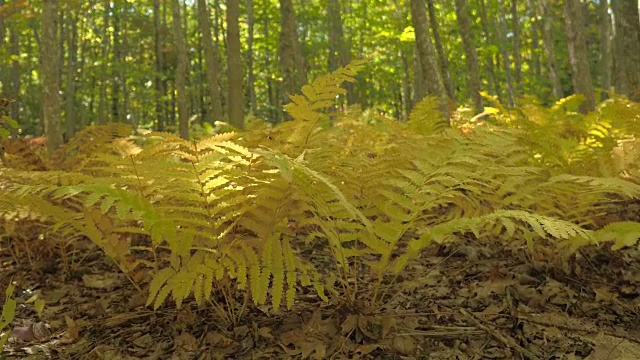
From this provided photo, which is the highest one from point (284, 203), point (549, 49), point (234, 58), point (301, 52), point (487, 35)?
point (301, 52)

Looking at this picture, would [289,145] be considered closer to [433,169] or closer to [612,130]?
[433,169]

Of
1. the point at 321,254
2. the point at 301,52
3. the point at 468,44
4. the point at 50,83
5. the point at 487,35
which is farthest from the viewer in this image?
the point at 301,52

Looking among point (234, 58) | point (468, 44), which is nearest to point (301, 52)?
point (468, 44)

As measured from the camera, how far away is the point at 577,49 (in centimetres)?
738

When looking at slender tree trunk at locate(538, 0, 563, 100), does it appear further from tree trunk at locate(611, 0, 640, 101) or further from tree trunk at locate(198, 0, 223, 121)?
tree trunk at locate(198, 0, 223, 121)

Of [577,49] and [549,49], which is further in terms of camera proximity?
[549,49]

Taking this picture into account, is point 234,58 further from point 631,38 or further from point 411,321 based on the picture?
point 411,321

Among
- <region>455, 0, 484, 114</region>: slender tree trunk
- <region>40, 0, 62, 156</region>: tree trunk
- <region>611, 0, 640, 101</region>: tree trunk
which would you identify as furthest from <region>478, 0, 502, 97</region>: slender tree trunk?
<region>40, 0, 62, 156</region>: tree trunk

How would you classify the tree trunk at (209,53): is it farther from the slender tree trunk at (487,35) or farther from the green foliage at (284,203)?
the green foliage at (284,203)

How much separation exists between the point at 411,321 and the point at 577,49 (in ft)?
21.9

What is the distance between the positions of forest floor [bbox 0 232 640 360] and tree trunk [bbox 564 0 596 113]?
17.4 feet

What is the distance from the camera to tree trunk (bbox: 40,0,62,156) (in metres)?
6.27

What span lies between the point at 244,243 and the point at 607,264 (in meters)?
2.06

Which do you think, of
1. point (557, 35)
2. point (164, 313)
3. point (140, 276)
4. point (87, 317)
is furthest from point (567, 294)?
point (557, 35)
